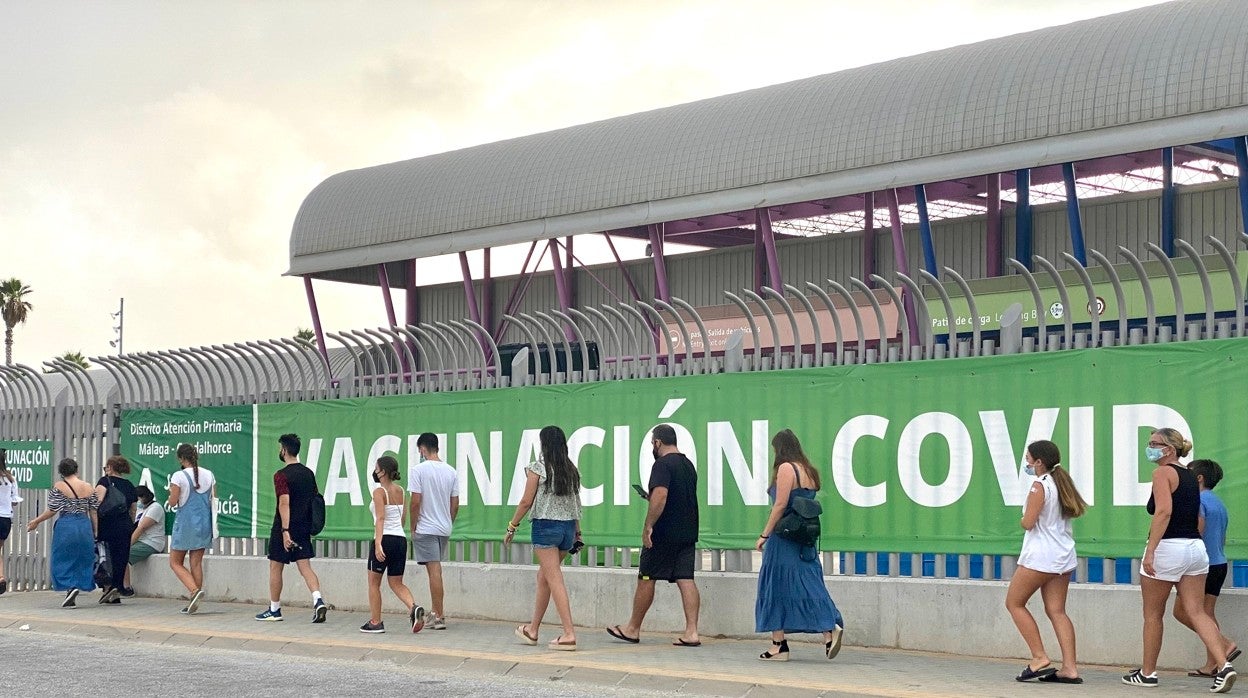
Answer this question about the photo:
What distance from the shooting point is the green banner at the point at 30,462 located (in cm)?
1828

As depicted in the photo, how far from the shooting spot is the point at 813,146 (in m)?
30.5

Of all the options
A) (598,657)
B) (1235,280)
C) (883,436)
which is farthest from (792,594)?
(1235,280)

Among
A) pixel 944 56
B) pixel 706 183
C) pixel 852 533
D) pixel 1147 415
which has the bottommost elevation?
pixel 852 533

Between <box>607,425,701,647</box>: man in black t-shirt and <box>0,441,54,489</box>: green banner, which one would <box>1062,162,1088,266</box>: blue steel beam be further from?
<box>0,441,54,489</box>: green banner

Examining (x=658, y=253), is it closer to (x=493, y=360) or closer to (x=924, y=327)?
(x=493, y=360)

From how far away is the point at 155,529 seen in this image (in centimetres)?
1717

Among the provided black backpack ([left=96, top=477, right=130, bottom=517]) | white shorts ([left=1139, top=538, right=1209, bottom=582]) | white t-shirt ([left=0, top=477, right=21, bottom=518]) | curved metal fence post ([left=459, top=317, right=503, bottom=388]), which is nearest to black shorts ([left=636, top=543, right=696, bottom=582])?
curved metal fence post ([left=459, top=317, right=503, bottom=388])

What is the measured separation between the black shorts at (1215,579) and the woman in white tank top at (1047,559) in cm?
90

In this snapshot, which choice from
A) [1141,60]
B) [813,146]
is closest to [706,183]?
[813,146]

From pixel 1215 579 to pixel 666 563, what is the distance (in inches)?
159

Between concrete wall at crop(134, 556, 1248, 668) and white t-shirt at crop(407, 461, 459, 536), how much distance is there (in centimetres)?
118

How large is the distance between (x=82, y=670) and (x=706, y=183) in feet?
75.4

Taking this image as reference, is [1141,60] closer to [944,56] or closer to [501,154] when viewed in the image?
[944,56]

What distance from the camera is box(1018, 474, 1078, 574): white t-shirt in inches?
377
